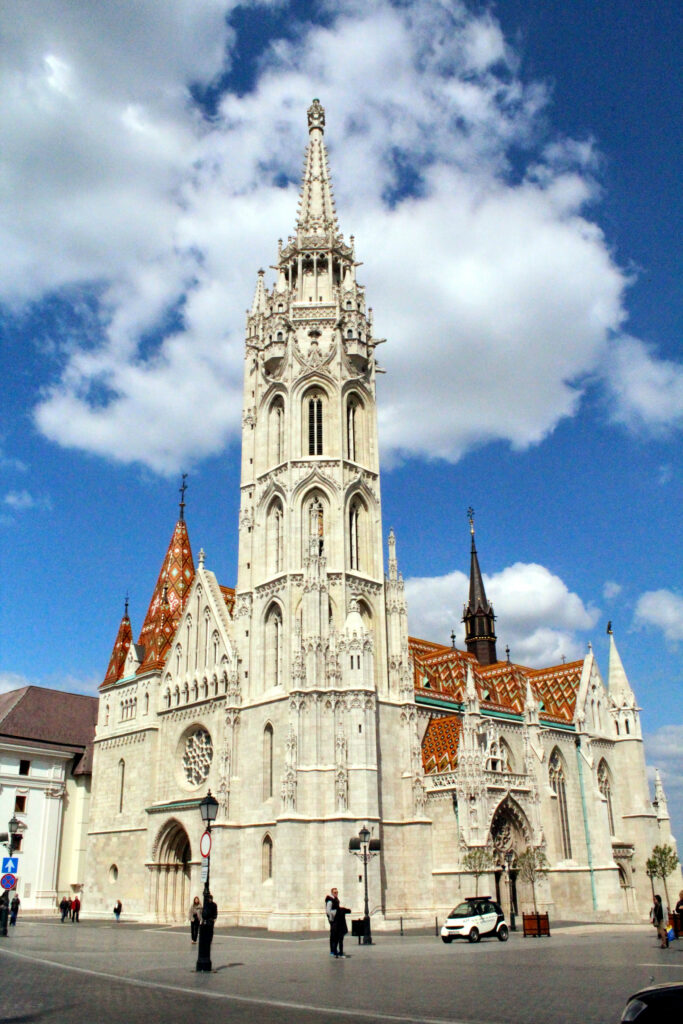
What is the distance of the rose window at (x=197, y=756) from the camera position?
40500 millimetres

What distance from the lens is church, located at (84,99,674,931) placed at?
34625mm

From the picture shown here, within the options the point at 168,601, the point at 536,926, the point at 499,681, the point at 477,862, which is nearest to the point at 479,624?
the point at 499,681

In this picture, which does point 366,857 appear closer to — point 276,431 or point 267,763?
point 267,763

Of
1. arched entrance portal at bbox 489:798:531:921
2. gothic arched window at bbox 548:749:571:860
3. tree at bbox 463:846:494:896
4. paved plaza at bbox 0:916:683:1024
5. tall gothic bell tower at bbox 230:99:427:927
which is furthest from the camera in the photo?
gothic arched window at bbox 548:749:571:860

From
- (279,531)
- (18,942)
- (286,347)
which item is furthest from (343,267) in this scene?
(18,942)

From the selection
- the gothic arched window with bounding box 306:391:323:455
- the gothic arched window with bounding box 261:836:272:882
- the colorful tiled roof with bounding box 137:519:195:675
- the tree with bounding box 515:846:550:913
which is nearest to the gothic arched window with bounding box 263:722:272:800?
the gothic arched window with bounding box 261:836:272:882

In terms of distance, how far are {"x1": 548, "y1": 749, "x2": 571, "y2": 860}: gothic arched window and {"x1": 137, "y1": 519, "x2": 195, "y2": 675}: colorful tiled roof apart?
20.8 metres

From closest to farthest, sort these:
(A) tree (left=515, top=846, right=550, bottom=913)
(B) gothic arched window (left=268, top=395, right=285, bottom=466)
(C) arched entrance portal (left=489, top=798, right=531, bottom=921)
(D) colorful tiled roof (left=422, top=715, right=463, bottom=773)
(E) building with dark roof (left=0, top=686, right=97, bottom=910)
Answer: (A) tree (left=515, top=846, right=550, bottom=913)
(C) arched entrance portal (left=489, top=798, right=531, bottom=921)
(D) colorful tiled roof (left=422, top=715, right=463, bottom=773)
(B) gothic arched window (left=268, top=395, right=285, bottom=466)
(E) building with dark roof (left=0, top=686, right=97, bottom=910)

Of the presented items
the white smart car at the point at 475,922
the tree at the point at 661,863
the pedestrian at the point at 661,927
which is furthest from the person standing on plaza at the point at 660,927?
the tree at the point at 661,863

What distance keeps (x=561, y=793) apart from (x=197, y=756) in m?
18.4

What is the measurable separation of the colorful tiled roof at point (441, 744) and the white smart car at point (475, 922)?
34.9 feet

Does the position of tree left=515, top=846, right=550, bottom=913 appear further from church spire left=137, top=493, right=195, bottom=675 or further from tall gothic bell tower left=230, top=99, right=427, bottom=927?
church spire left=137, top=493, right=195, bottom=675

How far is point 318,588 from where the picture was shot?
3694 centimetres

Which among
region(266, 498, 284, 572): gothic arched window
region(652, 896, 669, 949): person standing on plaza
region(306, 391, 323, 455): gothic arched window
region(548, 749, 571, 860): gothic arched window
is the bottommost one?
region(652, 896, 669, 949): person standing on plaza
